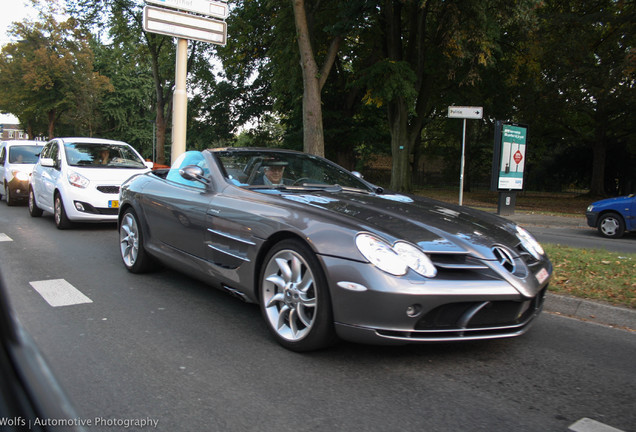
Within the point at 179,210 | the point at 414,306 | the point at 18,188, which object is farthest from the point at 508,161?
the point at 18,188

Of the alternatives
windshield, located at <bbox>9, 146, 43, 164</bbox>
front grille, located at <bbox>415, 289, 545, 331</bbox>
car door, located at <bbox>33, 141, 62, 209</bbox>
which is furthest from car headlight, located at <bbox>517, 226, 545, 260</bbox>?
windshield, located at <bbox>9, 146, 43, 164</bbox>

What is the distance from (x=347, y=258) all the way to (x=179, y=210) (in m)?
2.21

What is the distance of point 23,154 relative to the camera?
13.8m

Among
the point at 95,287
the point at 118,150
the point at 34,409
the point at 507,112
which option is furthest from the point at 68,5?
the point at 34,409

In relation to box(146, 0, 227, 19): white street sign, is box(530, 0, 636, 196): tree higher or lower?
higher

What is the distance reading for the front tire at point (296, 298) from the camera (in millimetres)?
3328

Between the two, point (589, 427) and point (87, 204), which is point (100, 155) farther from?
point (589, 427)

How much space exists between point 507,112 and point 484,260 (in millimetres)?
27407

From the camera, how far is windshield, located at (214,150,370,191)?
184 inches

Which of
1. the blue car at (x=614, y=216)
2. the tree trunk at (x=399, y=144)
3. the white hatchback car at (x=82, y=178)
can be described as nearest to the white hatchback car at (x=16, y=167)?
the white hatchback car at (x=82, y=178)

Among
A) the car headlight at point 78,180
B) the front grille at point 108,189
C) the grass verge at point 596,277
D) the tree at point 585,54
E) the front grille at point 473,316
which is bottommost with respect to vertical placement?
the grass verge at point 596,277

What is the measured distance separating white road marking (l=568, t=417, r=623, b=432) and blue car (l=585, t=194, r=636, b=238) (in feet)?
36.3

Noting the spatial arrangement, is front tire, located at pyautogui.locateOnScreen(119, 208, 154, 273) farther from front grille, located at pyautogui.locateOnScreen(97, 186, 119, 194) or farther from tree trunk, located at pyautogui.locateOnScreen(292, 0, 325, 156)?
tree trunk, located at pyautogui.locateOnScreen(292, 0, 325, 156)

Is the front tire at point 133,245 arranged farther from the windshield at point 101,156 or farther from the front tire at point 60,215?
the windshield at point 101,156
